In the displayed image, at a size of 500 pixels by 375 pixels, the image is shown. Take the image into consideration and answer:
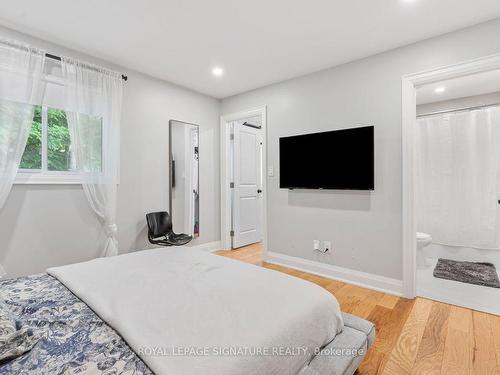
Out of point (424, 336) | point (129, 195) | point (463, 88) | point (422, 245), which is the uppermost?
point (463, 88)

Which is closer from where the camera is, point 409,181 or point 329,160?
point 409,181

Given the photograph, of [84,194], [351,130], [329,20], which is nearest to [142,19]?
[329,20]

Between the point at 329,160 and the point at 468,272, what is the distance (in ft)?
7.13

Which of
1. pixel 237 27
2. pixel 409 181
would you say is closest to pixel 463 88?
pixel 409 181

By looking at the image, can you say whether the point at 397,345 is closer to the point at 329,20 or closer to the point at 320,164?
the point at 320,164

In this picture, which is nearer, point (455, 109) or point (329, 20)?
point (329, 20)

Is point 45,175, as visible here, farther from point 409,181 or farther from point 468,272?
point 468,272

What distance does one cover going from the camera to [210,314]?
1075mm

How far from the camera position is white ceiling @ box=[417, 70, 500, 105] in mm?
3061

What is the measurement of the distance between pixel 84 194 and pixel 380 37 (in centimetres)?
333

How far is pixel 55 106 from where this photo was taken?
2.57 metres

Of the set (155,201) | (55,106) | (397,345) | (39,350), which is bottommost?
(397,345)

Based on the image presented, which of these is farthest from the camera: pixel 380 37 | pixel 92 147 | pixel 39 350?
pixel 92 147

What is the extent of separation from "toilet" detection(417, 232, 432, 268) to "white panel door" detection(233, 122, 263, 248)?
2559 mm
